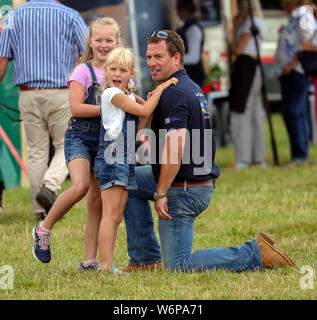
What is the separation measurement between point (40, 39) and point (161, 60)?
2.62m

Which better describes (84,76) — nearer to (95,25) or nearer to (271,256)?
(95,25)

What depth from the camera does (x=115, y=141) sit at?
5.08 m

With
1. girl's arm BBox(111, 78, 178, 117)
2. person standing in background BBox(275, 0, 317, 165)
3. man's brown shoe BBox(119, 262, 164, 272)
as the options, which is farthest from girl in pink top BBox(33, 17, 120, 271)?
person standing in background BBox(275, 0, 317, 165)

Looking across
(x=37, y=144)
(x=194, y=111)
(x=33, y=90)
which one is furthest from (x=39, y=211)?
(x=194, y=111)

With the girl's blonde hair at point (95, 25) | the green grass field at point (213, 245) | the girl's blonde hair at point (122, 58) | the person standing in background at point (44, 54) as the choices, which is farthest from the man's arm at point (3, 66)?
the girl's blonde hair at point (122, 58)

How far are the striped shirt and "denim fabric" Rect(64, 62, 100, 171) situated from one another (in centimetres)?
210

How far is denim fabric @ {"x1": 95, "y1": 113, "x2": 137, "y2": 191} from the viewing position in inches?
200

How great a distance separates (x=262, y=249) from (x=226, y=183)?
14.7ft

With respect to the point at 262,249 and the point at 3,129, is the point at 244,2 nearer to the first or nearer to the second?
the point at 3,129

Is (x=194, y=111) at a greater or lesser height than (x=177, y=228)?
greater

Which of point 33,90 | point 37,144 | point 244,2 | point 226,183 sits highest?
point 244,2

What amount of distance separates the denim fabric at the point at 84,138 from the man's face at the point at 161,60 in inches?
19.4
